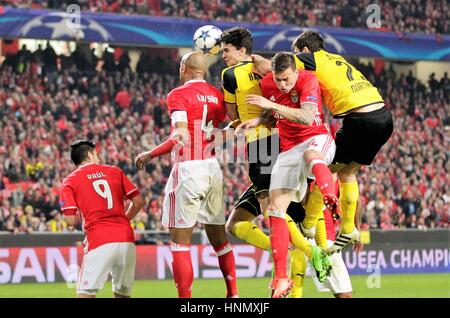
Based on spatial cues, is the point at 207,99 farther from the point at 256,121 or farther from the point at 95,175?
the point at 95,175

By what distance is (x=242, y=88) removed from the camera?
30.9ft

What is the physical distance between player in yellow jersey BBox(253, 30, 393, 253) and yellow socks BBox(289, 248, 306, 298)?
0.52m

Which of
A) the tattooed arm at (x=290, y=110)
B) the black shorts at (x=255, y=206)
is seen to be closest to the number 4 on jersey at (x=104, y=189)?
the tattooed arm at (x=290, y=110)

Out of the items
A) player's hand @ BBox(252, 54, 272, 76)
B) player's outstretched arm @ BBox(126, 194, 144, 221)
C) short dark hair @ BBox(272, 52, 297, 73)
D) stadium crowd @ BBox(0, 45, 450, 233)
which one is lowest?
stadium crowd @ BBox(0, 45, 450, 233)

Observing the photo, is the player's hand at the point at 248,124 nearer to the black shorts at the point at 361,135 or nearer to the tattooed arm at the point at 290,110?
the tattooed arm at the point at 290,110

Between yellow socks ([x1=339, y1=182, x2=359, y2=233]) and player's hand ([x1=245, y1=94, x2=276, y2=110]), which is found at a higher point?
player's hand ([x1=245, y1=94, x2=276, y2=110])

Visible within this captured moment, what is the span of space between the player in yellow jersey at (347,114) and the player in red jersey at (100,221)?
189cm

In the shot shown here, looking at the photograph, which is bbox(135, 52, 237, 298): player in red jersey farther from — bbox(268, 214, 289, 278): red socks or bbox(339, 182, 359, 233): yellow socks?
bbox(339, 182, 359, 233): yellow socks

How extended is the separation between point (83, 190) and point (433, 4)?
80.8ft

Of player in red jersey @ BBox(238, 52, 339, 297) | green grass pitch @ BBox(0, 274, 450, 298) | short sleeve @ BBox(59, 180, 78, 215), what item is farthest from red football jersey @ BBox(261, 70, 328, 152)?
green grass pitch @ BBox(0, 274, 450, 298)

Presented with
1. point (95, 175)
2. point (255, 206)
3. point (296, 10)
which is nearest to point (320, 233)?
point (255, 206)

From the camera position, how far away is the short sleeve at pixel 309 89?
8.81 m

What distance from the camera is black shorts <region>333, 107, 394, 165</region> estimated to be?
31.0 ft

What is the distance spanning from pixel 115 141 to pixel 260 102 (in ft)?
51.1
